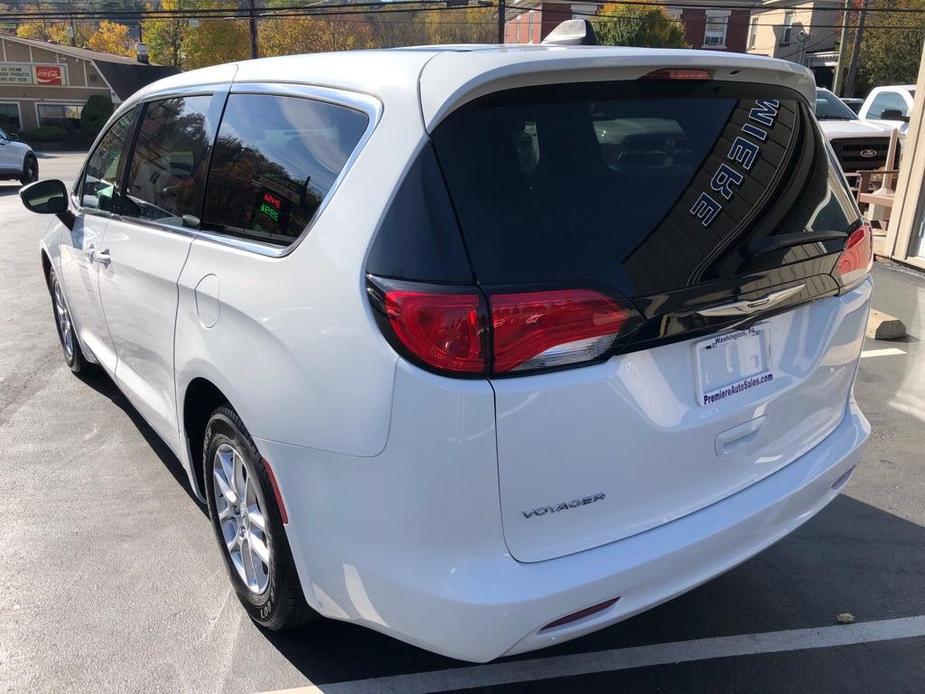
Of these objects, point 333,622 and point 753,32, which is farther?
point 753,32

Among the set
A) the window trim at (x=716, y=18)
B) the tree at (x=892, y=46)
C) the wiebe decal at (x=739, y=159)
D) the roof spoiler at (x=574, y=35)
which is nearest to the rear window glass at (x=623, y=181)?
the wiebe decal at (x=739, y=159)

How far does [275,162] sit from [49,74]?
5973 centimetres

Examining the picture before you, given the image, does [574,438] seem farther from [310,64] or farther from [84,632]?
[84,632]

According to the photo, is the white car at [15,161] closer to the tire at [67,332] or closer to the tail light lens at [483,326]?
the tire at [67,332]

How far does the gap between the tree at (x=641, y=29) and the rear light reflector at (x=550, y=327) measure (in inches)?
1772

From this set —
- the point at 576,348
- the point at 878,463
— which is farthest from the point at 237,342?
the point at 878,463

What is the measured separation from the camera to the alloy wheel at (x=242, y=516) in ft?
8.79

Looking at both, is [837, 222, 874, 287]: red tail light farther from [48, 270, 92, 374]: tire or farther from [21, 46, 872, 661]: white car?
[48, 270, 92, 374]: tire

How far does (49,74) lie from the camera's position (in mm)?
53250

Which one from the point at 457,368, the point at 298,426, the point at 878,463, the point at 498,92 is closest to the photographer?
the point at 457,368

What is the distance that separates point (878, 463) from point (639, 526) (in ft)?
8.65

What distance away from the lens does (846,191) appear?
286 cm

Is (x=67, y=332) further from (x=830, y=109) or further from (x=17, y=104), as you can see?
(x=17, y=104)

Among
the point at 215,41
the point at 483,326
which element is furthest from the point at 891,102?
the point at 215,41
